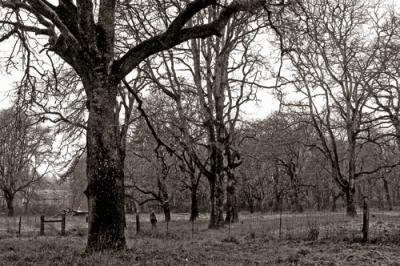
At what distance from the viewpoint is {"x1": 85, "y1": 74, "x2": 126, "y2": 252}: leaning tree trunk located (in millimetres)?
7660

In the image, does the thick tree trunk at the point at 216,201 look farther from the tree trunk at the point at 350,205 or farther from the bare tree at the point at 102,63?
the bare tree at the point at 102,63

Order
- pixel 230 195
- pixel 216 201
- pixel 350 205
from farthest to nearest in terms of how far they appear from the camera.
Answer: pixel 350 205
pixel 230 195
pixel 216 201

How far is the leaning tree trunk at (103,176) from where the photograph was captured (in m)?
7.66

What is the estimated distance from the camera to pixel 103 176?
7703 mm

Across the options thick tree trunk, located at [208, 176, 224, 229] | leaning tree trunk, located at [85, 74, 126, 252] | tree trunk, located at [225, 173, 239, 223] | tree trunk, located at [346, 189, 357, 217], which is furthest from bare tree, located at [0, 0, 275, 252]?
tree trunk, located at [346, 189, 357, 217]

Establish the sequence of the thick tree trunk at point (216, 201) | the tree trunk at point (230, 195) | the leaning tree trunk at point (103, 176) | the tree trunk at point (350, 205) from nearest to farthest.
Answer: the leaning tree trunk at point (103, 176) < the thick tree trunk at point (216, 201) < the tree trunk at point (230, 195) < the tree trunk at point (350, 205)

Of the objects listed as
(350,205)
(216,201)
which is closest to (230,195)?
(216,201)

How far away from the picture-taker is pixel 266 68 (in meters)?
18.7

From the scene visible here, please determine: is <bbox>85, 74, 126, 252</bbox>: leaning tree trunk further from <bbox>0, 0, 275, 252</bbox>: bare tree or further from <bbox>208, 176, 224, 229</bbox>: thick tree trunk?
<bbox>208, 176, 224, 229</bbox>: thick tree trunk

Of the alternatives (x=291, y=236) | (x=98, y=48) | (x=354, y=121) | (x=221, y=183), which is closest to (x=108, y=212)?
(x=98, y=48)

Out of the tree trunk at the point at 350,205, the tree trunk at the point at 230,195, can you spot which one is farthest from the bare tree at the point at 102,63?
the tree trunk at the point at 350,205

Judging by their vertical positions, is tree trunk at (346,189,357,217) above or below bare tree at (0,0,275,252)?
below

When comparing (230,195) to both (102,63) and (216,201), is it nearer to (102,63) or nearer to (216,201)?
(216,201)

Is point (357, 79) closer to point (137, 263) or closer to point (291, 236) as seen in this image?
point (291, 236)
